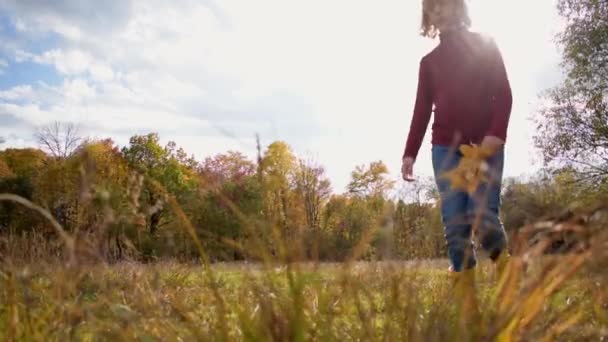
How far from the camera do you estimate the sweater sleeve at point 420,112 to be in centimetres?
434

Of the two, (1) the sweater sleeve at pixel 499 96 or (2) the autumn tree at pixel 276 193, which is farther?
(1) the sweater sleeve at pixel 499 96

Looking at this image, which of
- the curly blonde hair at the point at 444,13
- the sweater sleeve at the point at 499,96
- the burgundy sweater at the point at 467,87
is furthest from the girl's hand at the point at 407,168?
the curly blonde hair at the point at 444,13

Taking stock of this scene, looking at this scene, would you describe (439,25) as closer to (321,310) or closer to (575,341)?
(575,341)

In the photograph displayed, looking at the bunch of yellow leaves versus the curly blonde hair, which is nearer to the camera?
the bunch of yellow leaves

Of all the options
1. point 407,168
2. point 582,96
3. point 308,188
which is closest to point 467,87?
point 407,168

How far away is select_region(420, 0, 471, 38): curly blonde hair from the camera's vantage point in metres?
3.99

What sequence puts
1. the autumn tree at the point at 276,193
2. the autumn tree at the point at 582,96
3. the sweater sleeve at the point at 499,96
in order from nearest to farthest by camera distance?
the autumn tree at the point at 276,193 < the sweater sleeve at the point at 499,96 < the autumn tree at the point at 582,96

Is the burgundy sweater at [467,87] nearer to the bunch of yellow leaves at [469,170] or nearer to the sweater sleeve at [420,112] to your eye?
the sweater sleeve at [420,112]

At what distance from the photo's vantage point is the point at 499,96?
12.6ft

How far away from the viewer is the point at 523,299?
1225 mm

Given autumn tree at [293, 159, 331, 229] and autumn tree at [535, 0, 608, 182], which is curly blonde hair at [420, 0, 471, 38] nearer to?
autumn tree at [293, 159, 331, 229]

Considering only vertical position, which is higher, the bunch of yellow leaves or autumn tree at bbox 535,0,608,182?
autumn tree at bbox 535,0,608,182

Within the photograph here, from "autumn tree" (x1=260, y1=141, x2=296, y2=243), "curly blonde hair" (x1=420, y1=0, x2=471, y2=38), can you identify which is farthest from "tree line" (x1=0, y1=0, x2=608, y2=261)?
"curly blonde hair" (x1=420, y1=0, x2=471, y2=38)

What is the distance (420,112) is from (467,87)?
1.60 ft
